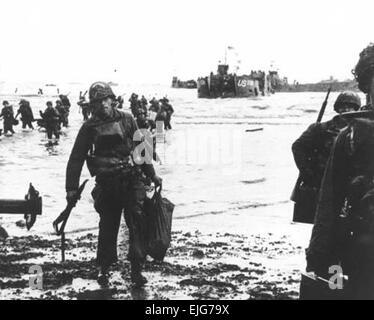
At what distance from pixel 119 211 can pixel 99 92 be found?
103 cm

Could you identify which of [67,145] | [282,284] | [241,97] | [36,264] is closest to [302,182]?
[282,284]

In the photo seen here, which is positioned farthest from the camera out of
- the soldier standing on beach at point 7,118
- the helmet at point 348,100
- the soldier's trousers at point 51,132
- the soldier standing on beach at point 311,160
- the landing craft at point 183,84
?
the landing craft at point 183,84

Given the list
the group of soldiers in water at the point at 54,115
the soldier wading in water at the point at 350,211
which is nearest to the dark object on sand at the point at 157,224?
the soldier wading in water at the point at 350,211

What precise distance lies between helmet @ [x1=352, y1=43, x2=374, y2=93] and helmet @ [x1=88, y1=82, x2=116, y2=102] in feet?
9.42

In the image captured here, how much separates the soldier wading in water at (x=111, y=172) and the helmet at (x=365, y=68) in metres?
2.85

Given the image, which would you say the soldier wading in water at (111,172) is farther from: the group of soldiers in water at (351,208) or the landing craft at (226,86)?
the landing craft at (226,86)

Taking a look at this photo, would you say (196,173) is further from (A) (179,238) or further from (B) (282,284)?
(B) (282,284)

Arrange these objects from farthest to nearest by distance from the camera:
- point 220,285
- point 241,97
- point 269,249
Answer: point 241,97
point 269,249
point 220,285

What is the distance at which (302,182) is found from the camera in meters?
5.21

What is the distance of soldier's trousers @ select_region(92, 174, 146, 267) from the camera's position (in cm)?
565

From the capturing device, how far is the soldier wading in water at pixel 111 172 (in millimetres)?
5629

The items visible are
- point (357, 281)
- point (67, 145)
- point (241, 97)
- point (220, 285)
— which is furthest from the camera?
point (241, 97)

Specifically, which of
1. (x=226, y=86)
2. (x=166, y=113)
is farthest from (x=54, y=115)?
(x=226, y=86)
